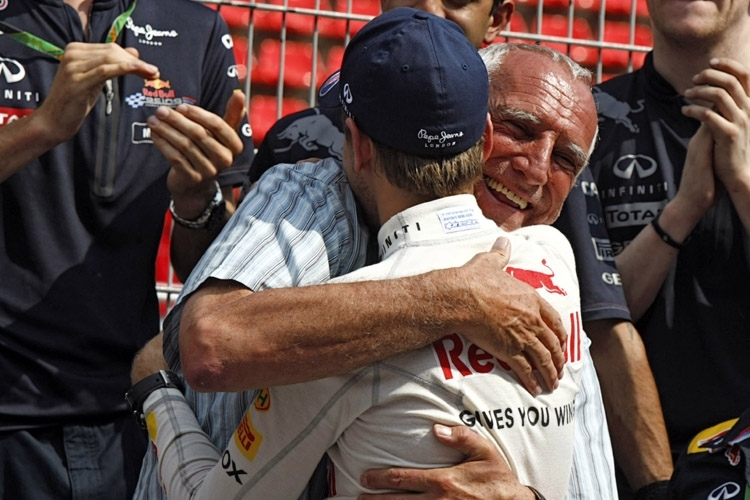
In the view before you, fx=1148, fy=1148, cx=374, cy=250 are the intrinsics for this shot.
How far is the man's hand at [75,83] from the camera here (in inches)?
97.7

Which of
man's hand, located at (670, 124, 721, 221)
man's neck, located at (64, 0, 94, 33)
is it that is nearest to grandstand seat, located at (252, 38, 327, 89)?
man's neck, located at (64, 0, 94, 33)

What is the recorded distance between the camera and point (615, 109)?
3.23m

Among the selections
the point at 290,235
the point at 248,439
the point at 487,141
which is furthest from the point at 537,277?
the point at 248,439

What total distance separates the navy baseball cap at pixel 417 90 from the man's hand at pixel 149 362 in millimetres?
659

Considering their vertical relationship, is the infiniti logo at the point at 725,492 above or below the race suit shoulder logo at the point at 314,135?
below

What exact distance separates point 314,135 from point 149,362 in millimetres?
832

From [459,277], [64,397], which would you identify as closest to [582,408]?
[459,277]

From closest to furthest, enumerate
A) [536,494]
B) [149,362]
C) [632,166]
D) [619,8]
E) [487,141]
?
[536,494], [487,141], [149,362], [632,166], [619,8]

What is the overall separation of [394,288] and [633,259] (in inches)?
52.4

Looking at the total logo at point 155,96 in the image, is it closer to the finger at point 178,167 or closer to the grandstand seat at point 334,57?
the finger at point 178,167

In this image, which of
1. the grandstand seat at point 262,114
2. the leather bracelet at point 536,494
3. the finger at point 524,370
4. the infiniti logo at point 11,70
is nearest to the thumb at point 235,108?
the infiniti logo at point 11,70

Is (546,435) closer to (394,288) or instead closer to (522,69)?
(394,288)

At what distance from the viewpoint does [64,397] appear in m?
2.63

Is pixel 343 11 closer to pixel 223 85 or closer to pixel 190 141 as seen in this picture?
pixel 223 85
